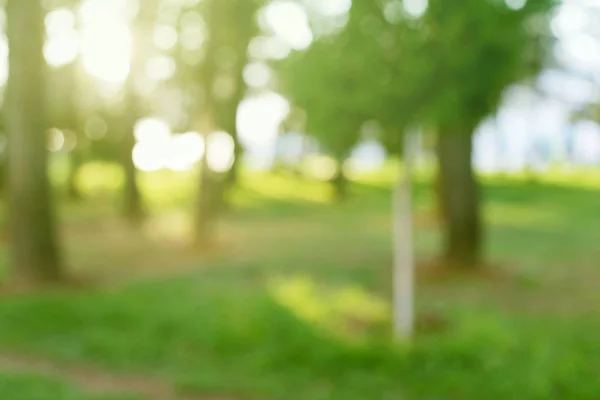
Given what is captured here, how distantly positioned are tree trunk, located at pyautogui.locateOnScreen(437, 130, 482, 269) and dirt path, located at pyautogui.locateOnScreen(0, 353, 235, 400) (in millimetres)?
5892

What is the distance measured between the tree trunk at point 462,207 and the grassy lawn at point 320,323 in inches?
25.1

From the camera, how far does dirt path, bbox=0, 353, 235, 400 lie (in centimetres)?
574

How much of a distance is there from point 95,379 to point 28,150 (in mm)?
4372

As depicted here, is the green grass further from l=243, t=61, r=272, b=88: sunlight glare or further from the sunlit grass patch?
l=243, t=61, r=272, b=88: sunlight glare

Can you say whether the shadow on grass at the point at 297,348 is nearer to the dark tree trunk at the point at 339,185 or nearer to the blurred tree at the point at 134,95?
the blurred tree at the point at 134,95

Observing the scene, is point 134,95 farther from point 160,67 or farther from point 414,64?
point 414,64

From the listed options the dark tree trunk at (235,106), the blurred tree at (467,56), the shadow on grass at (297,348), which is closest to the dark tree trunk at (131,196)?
the dark tree trunk at (235,106)

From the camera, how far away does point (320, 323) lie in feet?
23.7

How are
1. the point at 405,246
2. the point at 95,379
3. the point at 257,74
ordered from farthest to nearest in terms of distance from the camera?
the point at 257,74
the point at 405,246
the point at 95,379

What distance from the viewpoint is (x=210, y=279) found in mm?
10539

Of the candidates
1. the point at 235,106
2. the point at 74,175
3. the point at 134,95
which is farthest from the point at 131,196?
the point at 74,175

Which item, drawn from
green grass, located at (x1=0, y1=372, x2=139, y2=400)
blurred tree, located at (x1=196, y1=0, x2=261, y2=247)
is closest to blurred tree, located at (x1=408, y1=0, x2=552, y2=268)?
green grass, located at (x1=0, y1=372, x2=139, y2=400)

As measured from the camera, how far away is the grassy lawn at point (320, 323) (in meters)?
5.97

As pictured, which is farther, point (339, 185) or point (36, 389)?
point (339, 185)
